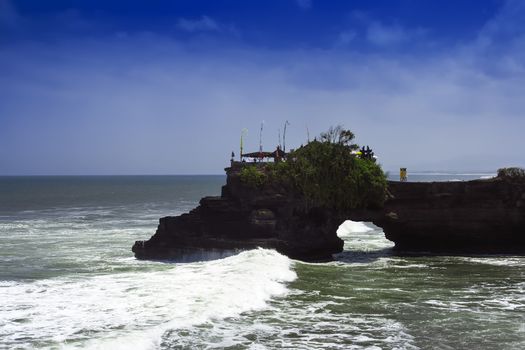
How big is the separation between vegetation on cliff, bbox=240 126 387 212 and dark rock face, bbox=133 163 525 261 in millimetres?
773

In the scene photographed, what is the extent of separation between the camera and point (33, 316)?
62.7 ft

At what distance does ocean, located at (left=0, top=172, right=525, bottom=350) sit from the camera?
53.5 ft

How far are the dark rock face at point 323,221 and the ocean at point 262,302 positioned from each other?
1.77 metres

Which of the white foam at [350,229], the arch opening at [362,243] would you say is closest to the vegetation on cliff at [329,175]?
the arch opening at [362,243]

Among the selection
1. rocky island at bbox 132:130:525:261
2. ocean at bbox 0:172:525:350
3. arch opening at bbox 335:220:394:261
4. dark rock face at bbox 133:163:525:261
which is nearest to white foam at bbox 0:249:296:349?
ocean at bbox 0:172:525:350

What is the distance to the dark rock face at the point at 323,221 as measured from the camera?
110ft

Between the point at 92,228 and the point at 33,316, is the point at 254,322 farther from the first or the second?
the point at 92,228

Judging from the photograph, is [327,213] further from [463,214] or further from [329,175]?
[463,214]

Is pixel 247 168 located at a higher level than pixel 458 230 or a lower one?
higher

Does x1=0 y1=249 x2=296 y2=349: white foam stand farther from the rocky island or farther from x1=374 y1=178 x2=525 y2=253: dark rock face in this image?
x1=374 y1=178 x2=525 y2=253: dark rock face

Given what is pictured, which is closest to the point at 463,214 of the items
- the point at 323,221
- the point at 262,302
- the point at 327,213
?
the point at 327,213

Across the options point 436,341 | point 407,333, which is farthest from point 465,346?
point 407,333

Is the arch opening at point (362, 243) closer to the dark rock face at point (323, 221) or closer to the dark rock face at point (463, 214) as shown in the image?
the dark rock face at point (323, 221)

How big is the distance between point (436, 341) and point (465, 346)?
847 mm
